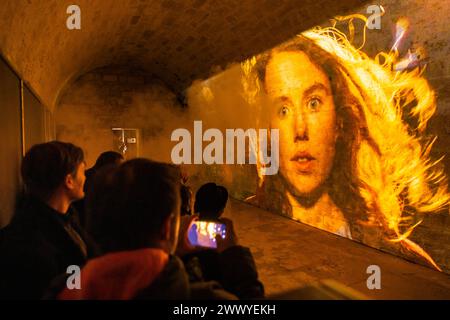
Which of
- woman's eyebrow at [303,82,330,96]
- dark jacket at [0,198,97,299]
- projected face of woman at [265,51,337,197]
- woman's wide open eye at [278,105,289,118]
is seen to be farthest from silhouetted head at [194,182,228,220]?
woman's wide open eye at [278,105,289,118]

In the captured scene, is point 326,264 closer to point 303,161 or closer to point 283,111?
point 303,161

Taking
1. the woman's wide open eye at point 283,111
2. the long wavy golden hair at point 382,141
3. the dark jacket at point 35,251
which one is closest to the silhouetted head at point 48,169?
the dark jacket at point 35,251

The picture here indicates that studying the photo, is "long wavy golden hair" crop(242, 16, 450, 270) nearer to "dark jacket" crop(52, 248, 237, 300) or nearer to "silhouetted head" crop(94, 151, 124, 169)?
"silhouetted head" crop(94, 151, 124, 169)

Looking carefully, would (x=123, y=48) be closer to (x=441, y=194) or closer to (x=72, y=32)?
(x=72, y=32)

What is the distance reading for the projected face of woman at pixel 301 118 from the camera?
590 cm

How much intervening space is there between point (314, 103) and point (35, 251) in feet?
17.9

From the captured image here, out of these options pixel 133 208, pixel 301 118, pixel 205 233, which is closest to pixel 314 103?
pixel 301 118

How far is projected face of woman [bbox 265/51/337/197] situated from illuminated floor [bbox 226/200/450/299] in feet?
3.49

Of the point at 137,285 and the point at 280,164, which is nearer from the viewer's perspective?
the point at 137,285

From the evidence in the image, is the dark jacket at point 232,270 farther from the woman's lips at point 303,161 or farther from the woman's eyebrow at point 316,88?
the woman's lips at point 303,161

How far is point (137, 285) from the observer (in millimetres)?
939

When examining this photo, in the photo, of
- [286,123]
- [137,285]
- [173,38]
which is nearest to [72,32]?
[173,38]
